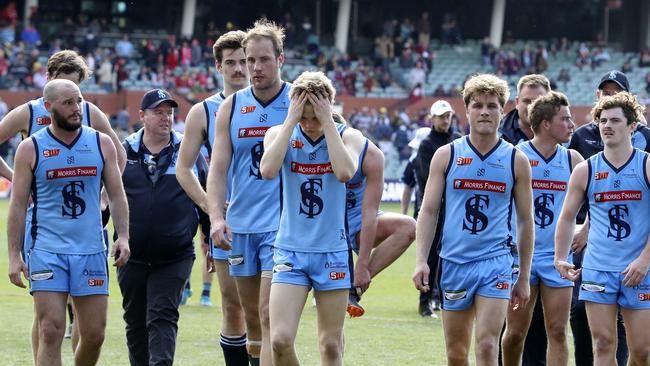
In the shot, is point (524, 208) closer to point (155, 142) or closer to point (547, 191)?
point (547, 191)

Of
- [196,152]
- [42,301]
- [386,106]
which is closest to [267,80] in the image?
[196,152]

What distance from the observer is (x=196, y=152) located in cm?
897

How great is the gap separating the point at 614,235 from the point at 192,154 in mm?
2998

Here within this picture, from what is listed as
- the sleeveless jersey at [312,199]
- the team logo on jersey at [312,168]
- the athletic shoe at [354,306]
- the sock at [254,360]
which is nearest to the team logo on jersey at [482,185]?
the sleeveless jersey at [312,199]

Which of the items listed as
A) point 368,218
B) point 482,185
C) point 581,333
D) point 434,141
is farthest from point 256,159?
point 434,141

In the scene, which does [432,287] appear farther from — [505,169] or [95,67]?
[95,67]

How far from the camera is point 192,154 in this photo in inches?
351

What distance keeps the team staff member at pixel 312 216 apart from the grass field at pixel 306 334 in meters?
3.26

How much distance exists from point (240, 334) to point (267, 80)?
1.92m

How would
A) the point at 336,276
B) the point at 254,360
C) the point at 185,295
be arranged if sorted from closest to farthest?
the point at 336,276, the point at 254,360, the point at 185,295

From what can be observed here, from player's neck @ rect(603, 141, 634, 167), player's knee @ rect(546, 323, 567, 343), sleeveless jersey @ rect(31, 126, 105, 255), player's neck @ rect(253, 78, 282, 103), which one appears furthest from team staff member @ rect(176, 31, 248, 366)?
player's neck @ rect(603, 141, 634, 167)

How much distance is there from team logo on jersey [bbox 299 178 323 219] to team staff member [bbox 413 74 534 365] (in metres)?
0.75

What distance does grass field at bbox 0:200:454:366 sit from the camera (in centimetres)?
1119

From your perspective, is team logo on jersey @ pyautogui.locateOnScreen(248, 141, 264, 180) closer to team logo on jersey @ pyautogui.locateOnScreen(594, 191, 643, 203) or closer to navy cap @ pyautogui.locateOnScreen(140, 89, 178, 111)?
navy cap @ pyautogui.locateOnScreen(140, 89, 178, 111)
